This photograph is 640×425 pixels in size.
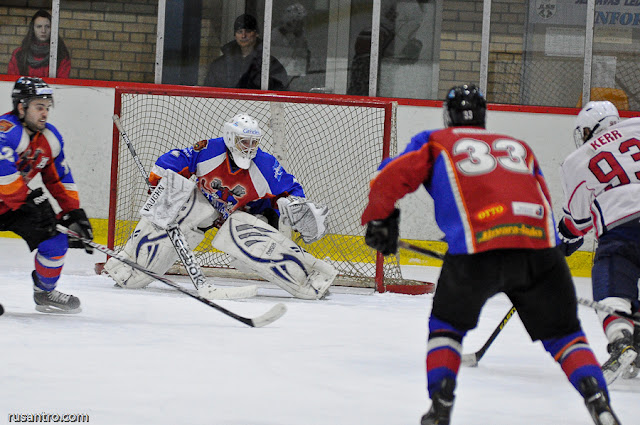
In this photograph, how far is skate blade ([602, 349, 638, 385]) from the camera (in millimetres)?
2574

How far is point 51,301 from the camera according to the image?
3600 mm

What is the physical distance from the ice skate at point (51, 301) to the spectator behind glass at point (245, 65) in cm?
310

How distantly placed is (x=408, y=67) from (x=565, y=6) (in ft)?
3.98

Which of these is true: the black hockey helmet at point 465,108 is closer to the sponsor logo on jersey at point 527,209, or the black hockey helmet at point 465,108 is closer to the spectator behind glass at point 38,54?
the sponsor logo on jersey at point 527,209

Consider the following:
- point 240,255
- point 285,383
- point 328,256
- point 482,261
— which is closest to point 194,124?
point 328,256

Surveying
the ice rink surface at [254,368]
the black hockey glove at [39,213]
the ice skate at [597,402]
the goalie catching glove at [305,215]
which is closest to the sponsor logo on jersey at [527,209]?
the ice skate at [597,402]

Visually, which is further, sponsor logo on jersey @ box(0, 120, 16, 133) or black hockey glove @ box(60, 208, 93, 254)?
black hockey glove @ box(60, 208, 93, 254)

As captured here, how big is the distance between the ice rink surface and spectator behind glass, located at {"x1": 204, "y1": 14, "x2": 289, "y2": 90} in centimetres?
258

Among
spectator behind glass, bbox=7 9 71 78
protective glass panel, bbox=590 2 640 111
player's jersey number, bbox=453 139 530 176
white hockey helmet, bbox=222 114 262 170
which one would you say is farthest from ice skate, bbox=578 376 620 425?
spectator behind glass, bbox=7 9 71 78

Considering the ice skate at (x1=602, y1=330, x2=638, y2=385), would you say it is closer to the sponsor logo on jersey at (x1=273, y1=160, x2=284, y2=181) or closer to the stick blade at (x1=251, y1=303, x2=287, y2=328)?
the stick blade at (x1=251, y1=303, x2=287, y2=328)

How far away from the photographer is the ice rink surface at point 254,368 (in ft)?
7.13

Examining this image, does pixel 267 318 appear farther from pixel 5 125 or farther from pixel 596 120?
pixel 596 120

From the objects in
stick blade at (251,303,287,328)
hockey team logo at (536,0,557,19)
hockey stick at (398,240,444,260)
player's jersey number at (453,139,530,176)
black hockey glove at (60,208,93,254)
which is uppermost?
hockey team logo at (536,0,557,19)

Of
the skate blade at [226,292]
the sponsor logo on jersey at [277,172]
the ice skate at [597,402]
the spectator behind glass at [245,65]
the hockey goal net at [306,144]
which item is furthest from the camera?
the spectator behind glass at [245,65]
